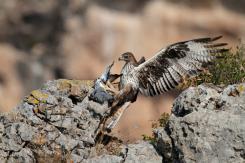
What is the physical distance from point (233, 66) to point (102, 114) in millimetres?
2621

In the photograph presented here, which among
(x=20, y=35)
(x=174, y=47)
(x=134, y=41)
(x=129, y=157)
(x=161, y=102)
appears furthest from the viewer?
(x=20, y=35)

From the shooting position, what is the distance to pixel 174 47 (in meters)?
16.3

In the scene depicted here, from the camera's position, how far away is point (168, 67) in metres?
16.5

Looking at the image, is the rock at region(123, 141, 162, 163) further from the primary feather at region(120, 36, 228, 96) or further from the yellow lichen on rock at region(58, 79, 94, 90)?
the primary feather at region(120, 36, 228, 96)

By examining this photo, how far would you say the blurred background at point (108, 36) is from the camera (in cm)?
4691

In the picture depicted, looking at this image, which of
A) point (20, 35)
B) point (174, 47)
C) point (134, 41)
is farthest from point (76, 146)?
point (20, 35)

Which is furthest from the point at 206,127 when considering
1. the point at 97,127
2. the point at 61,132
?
the point at 61,132

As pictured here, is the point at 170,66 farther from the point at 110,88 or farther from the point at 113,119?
the point at 113,119

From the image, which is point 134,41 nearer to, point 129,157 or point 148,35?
point 148,35

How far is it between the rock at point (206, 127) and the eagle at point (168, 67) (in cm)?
225

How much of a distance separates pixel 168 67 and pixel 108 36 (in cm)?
3185

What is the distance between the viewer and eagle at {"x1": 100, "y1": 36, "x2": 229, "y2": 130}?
1627 cm

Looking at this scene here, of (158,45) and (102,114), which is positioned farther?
(158,45)

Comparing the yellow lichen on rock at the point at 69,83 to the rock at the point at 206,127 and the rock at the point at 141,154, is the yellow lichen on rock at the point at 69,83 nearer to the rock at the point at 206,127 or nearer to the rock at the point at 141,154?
the rock at the point at 141,154
